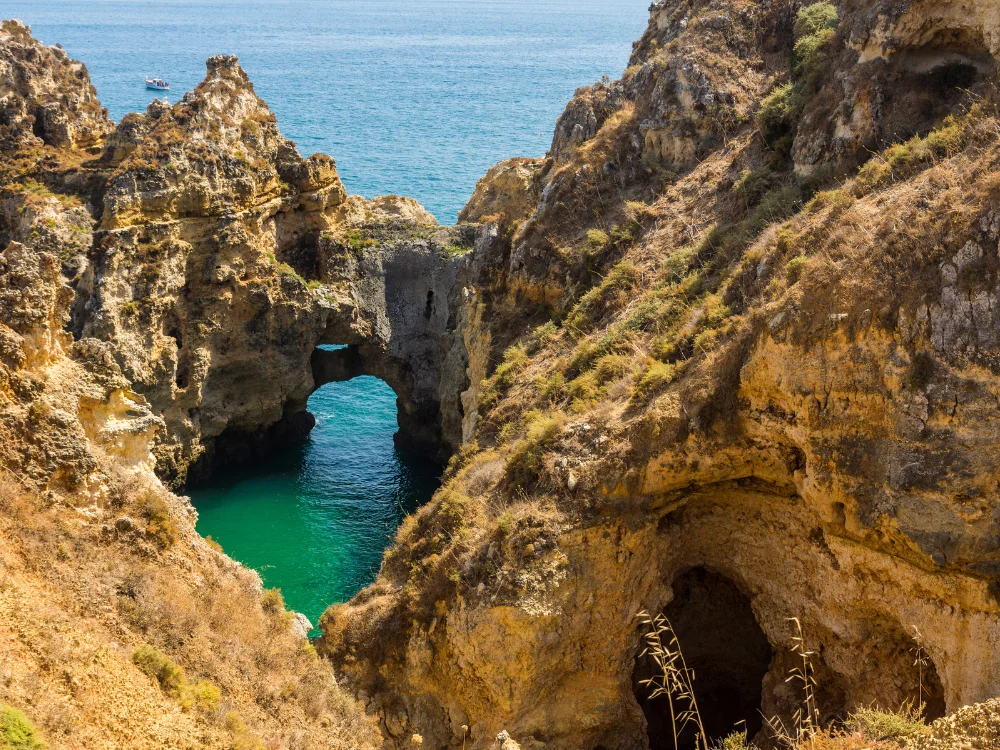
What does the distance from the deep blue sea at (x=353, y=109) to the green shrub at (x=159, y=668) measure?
1747cm

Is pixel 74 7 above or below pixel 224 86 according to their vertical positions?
above

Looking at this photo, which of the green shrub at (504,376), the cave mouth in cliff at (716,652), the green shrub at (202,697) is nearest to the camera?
the green shrub at (202,697)

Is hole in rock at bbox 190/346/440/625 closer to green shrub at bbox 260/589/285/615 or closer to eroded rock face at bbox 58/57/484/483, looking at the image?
eroded rock face at bbox 58/57/484/483

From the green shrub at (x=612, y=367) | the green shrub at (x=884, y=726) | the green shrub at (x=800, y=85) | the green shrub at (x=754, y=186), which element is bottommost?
the green shrub at (x=884, y=726)

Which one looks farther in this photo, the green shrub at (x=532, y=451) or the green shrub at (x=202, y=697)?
the green shrub at (x=532, y=451)

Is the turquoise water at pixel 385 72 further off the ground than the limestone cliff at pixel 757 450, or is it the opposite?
the turquoise water at pixel 385 72

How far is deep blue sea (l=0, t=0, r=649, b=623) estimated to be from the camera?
35250 mm

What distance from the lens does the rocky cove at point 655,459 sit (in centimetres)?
1338

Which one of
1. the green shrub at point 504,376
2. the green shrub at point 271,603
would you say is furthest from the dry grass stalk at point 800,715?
the green shrub at point 504,376

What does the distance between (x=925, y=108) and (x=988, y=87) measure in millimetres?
1438

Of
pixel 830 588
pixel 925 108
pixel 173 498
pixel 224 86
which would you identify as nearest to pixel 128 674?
pixel 173 498

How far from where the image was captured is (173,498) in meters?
16.1

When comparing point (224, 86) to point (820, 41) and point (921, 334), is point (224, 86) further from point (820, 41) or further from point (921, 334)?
point (921, 334)

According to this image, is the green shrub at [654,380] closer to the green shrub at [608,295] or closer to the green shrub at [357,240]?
the green shrub at [608,295]
